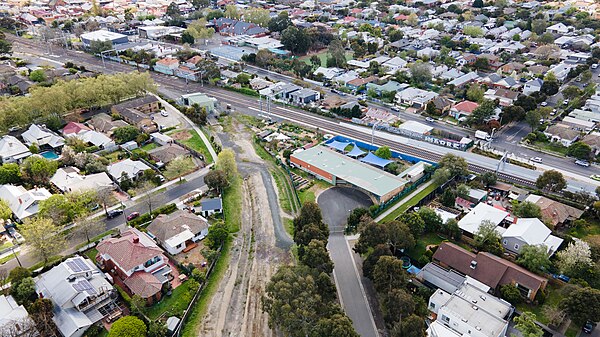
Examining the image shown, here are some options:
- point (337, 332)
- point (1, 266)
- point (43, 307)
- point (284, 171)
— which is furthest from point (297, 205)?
point (1, 266)

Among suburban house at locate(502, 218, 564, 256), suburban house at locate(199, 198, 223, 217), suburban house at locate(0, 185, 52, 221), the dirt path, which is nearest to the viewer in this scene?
the dirt path

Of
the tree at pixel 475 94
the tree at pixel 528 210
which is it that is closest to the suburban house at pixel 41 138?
the tree at pixel 528 210

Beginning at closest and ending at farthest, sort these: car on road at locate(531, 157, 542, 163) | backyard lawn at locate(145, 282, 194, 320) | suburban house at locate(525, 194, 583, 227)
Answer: backyard lawn at locate(145, 282, 194, 320)
suburban house at locate(525, 194, 583, 227)
car on road at locate(531, 157, 542, 163)

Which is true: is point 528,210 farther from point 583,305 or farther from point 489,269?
point 583,305

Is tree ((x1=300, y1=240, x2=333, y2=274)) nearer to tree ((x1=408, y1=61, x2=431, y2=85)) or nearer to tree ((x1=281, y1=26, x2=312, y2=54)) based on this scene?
tree ((x1=408, y1=61, x2=431, y2=85))

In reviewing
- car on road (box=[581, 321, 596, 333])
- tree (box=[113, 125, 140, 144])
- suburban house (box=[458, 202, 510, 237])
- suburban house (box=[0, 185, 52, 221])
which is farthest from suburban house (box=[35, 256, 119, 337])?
car on road (box=[581, 321, 596, 333])

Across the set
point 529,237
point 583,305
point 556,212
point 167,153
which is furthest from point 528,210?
point 167,153

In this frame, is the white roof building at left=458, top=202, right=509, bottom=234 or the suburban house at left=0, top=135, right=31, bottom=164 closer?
the white roof building at left=458, top=202, right=509, bottom=234

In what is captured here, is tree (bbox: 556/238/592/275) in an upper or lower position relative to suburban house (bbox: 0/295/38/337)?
upper
